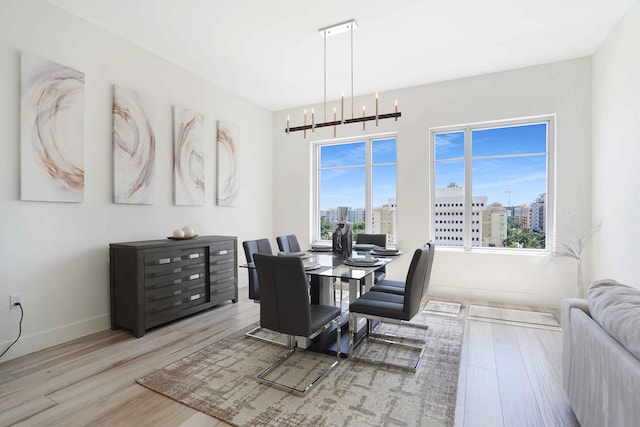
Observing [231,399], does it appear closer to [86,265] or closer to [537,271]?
[86,265]

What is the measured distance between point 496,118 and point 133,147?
15.2ft

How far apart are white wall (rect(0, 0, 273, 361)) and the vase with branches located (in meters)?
4.75

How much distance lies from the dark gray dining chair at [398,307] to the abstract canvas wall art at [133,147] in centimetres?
269

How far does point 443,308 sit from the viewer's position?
406 centimetres

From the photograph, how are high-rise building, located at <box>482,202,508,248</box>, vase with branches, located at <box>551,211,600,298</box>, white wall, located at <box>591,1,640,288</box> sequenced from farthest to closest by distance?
1. high-rise building, located at <box>482,202,508,248</box>
2. vase with branches, located at <box>551,211,600,298</box>
3. white wall, located at <box>591,1,640,288</box>

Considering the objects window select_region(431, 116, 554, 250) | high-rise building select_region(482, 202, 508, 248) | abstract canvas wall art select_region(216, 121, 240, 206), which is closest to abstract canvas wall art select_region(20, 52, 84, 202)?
abstract canvas wall art select_region(216, 121, 240, 206)

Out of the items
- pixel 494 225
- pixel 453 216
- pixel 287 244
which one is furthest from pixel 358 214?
pixel 494 225

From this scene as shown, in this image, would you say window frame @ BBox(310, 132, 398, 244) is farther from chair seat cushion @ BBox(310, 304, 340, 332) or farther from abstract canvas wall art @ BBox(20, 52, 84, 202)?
abstract canvas wall art @ BBox(20, 52, 84, 202)

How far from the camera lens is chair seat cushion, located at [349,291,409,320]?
8.23ft

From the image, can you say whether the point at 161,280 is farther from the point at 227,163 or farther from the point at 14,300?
the point at 227,163

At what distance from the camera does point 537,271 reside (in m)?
4.18

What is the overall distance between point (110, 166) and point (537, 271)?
5.29 m

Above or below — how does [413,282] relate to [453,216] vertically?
below

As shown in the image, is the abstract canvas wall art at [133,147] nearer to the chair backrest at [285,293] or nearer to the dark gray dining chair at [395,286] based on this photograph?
the chair backrest at [285,293]
